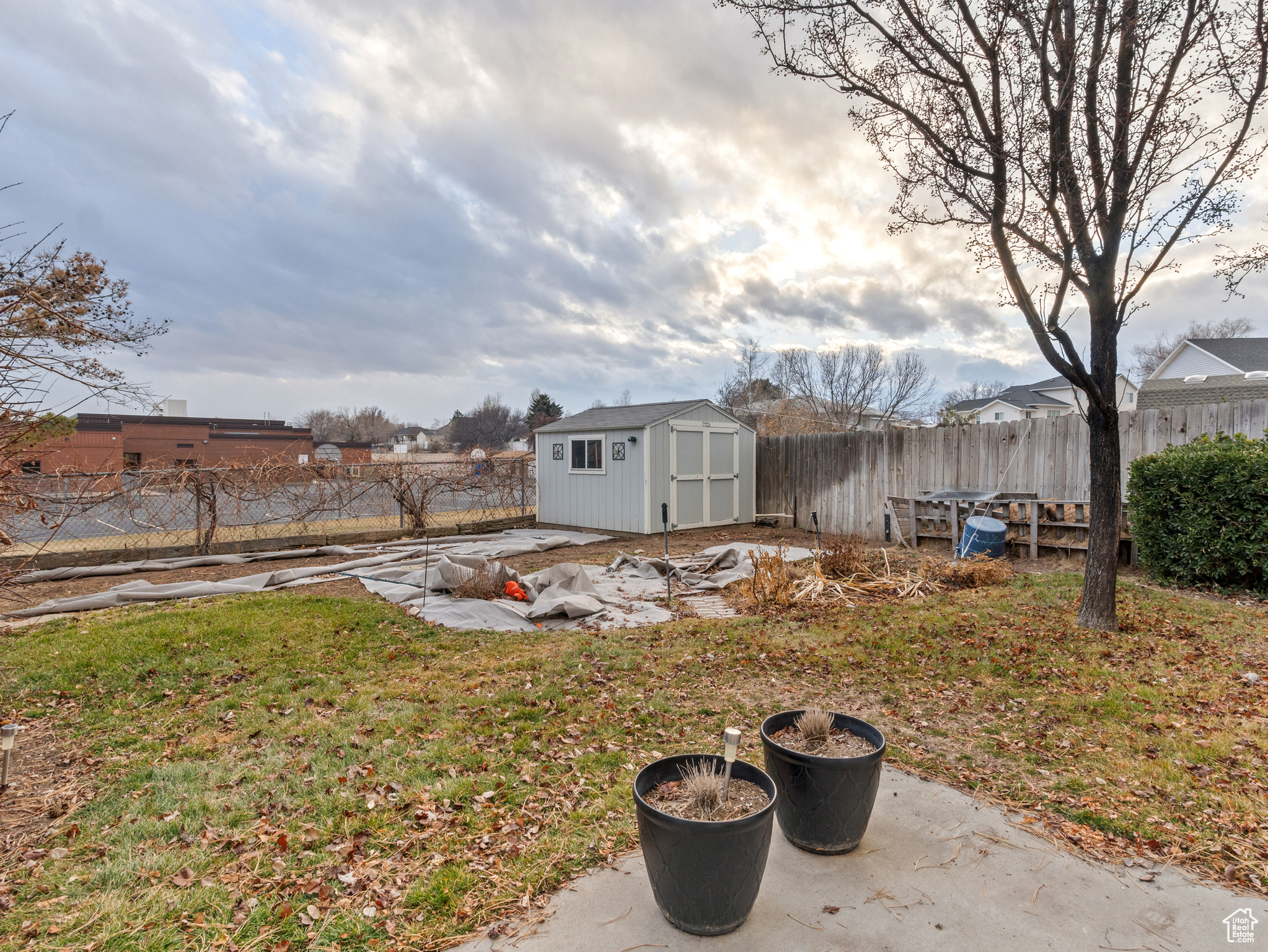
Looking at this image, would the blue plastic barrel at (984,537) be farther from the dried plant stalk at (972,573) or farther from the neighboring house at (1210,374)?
the neighboring house at (1210,374)

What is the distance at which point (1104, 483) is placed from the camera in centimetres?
475

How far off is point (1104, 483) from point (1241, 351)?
70.2 feet

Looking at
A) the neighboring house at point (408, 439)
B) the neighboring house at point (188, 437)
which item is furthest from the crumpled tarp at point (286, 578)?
the neighboring house at point (408, 439)

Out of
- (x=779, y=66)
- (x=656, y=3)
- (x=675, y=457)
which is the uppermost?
(x=656, y=3)

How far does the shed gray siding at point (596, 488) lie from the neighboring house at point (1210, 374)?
12766 mm

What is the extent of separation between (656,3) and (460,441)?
136ft

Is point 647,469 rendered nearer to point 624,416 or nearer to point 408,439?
point 624,416

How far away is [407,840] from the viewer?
2.24 m

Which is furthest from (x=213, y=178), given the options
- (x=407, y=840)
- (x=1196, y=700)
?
(x=1196, y=700)

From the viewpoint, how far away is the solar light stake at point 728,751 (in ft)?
5.57

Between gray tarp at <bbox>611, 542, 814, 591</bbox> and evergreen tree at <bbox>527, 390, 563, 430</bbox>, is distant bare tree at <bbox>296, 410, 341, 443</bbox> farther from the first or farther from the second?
gray tarp at <bbox>611, 542, 814, 591</bbox>

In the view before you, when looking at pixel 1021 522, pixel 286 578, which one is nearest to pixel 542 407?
pixel 286 578

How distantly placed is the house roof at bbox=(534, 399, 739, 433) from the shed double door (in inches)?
15.9

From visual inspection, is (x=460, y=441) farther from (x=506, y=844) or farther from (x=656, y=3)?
(x=506, y=844)
